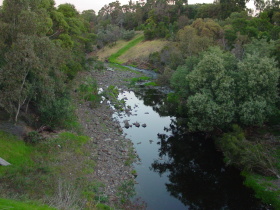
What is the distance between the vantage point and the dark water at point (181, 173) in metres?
21.6

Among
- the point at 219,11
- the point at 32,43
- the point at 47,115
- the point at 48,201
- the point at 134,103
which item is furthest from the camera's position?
the point at 219,11

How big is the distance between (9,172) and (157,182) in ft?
39.7

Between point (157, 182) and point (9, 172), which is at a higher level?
point (9, 172)

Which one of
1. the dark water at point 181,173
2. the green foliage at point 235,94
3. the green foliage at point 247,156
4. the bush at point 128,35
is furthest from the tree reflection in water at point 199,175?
the bush at point 128,35

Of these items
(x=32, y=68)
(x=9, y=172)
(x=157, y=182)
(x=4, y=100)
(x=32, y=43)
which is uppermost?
(x=32, y=43)

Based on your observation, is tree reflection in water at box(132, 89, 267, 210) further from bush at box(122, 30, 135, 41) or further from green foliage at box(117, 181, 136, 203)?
bush at box(122, 30, 135, 41)

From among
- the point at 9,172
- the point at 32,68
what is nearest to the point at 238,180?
the point at 9,172

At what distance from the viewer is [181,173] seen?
2603 cm

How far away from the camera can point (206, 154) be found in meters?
29.5

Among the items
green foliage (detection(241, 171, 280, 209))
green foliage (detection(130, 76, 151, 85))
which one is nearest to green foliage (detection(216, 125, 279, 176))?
green foliage (detection(241, 171, 280, 209))

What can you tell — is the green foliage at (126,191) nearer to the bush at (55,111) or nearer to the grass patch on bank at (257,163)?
the grass patch on bank at (257,163)

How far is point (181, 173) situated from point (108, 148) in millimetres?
7898

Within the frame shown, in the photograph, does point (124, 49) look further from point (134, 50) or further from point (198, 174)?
point (198, 174)

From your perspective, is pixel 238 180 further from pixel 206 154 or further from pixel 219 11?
pixel 219 11
